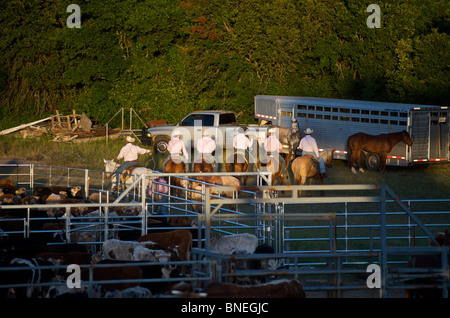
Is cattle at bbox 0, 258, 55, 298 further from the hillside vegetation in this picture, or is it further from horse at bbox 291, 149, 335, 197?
the hillside vegetation

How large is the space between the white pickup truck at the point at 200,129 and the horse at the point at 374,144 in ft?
12.5

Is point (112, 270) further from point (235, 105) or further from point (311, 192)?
point (235, 105)

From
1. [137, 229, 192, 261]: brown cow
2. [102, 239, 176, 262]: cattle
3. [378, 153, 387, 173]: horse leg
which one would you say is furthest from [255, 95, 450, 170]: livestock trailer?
[102, 239, 176, 262]: cattle

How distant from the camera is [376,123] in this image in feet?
77.4

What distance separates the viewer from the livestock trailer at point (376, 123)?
22.6 metres

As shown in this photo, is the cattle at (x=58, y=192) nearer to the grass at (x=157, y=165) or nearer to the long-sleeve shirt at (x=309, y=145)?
the long-sleeve shirt at (x=309, y=145)

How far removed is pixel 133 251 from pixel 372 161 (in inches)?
582

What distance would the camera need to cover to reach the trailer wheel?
22.9 m

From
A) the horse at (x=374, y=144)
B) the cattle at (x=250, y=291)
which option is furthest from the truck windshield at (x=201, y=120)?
the cattle at (x=250, y=291)

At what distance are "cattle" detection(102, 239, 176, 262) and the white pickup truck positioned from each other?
52.4 feet

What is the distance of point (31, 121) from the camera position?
1468 inches

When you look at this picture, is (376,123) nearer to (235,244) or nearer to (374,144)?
(374,144)

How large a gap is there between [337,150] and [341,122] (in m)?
0.96
